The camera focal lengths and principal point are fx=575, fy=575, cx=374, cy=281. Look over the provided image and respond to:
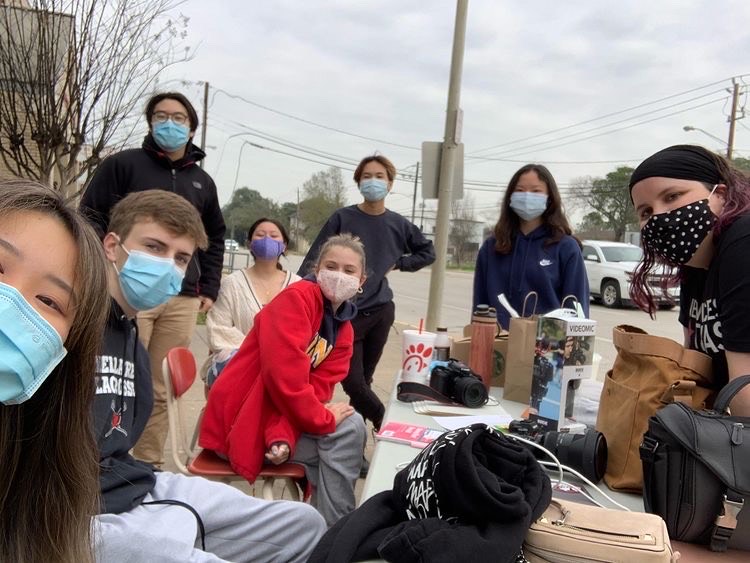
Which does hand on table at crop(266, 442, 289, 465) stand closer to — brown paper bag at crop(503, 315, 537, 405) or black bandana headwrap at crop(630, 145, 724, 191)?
brown paper bag at crop(503, 315, 537, 405)

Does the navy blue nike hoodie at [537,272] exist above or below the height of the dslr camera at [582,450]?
above

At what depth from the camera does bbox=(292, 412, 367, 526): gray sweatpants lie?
2.22 m

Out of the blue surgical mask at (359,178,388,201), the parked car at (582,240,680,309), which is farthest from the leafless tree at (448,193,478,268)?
the blue surgical mask at (359,178,388,201)

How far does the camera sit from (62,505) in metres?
1.07

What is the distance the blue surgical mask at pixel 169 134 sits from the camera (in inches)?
128

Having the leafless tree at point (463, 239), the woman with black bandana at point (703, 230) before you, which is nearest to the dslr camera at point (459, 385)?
the woman with black bandana at point (703, 230)

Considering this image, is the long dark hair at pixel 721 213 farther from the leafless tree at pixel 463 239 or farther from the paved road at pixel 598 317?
the leafless tree at pixel 463 239

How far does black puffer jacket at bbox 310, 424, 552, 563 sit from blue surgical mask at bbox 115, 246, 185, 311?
3.53 feet

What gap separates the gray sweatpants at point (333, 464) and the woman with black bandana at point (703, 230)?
1283 millimetres

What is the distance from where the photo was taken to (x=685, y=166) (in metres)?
1.57

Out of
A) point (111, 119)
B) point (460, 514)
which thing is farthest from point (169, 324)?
point (111, 119)

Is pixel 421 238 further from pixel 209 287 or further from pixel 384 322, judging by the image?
pixel 209 287

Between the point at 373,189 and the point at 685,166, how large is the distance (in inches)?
94.2

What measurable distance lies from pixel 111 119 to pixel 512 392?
5.46 m
